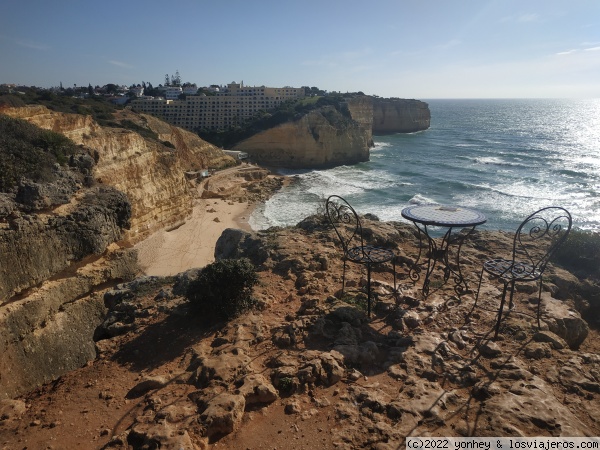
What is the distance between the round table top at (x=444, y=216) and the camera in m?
6.35

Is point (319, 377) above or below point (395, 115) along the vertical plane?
below

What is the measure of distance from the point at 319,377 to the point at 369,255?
270 cm

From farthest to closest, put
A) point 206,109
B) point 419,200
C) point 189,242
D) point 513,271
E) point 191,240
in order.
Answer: point 206,109 → point 419,200 → point 191,240 → point 189,242 → point 513,271

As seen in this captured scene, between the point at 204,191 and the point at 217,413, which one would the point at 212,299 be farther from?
the point at 204,191

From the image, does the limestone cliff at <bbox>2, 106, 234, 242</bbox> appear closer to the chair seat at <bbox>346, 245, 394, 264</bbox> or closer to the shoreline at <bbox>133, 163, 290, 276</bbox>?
the shoreline at <bbox>133, 163, 290, 276</bbox>

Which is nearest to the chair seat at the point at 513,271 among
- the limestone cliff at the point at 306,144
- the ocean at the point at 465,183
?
the ocean at the point at 465,183

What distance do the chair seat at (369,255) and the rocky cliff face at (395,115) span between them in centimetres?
8565

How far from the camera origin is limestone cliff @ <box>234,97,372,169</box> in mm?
48906

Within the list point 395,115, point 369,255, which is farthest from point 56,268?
point 395,115

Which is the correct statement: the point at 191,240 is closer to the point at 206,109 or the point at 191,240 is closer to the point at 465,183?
the point at 465,183

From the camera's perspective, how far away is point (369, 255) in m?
7.14

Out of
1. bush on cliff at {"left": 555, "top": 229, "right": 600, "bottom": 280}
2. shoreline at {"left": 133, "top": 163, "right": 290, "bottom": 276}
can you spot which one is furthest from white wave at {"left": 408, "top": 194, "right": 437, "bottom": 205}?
bush on cliff at {"left": 555, "top": 229, "right": 600, "bottom": 280}

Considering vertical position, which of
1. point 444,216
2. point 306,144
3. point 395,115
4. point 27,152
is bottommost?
point 444,216

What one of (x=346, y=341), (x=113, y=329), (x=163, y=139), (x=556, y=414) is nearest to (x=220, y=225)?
(x=163, y=139)
